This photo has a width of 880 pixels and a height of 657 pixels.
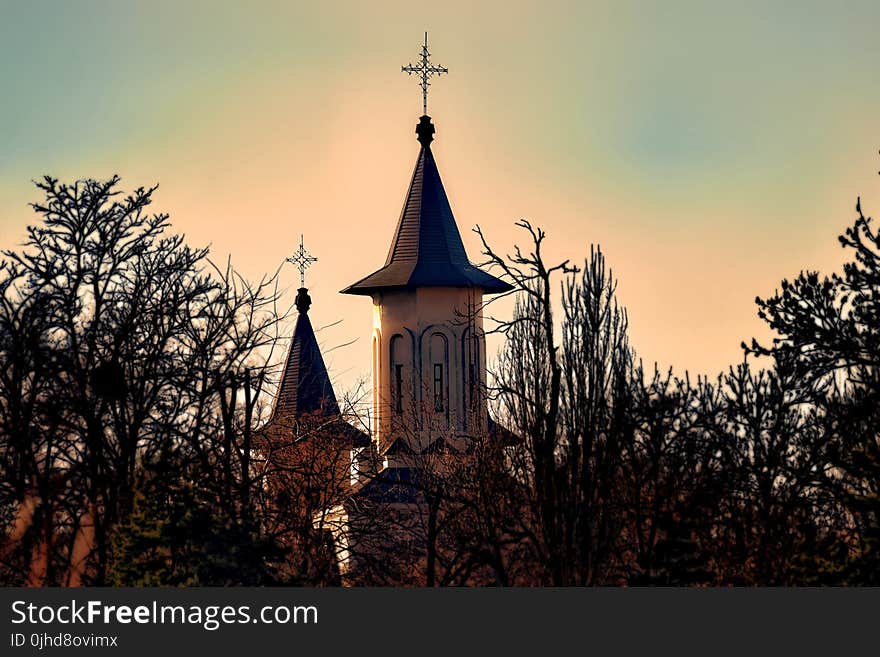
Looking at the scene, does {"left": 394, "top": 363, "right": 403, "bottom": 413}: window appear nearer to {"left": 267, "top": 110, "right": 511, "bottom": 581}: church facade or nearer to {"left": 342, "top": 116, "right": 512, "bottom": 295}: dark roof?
{"left": 267, "top": 110, "right": 511, "bottom": 581}: church facade

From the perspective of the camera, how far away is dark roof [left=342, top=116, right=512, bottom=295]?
5378cm

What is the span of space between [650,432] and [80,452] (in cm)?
837

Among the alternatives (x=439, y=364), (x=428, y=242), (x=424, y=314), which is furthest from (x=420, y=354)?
(x=428, y=242)

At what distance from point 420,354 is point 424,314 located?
1350 millimetres

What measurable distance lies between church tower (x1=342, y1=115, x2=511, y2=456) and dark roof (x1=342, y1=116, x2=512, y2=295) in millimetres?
31

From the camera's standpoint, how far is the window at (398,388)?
181ft

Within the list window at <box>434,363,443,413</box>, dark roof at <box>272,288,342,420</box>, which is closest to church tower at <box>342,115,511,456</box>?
window at <box>434,363,443,413</box>

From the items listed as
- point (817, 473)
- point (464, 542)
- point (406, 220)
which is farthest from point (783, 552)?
point (406, 220)

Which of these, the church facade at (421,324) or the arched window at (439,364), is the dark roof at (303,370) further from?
the arched window at (439,364)

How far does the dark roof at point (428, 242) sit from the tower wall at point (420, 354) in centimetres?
70

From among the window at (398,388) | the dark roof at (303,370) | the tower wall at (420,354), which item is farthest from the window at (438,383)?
the dark roof at (303,370)

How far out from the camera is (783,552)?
27.9 m

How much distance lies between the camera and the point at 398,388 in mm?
55781

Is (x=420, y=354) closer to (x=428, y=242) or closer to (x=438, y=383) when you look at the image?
(x=438, y=383)
